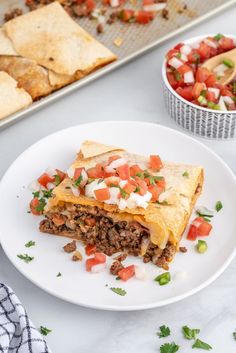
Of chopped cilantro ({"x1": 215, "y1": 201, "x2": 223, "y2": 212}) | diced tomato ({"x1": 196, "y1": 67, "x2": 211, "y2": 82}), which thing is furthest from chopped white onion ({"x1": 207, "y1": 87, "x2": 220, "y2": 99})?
chopped cilantro ({"x1": 215, "y1": 201, "x2": 223, "y2": 212})

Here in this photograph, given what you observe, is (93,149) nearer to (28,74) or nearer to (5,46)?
(28,74)

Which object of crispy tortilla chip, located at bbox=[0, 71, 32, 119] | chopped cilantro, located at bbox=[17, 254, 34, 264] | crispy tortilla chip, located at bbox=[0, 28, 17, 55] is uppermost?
crispy tortilla chip, located at bbox=[0, 28, 17, 55]

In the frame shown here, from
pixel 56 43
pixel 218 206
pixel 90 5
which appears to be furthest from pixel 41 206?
pixel 90 5

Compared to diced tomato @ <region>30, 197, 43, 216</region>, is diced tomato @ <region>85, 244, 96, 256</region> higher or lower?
lower

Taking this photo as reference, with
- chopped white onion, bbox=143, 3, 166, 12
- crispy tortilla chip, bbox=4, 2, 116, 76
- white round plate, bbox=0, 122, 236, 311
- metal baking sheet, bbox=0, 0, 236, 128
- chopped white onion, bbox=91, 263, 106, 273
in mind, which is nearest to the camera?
white round plate, bbox=0, 122, 236, 311

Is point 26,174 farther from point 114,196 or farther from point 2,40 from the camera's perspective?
point 2,40

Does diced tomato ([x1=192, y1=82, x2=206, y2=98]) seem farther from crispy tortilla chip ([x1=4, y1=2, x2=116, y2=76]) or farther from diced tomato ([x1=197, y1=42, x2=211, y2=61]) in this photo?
crispy tortilla chip ([x1=4, y1=2, x2=116, y2=76])

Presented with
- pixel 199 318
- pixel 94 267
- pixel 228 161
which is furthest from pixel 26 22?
pixel 199 318
